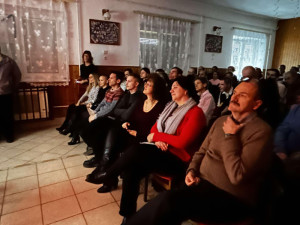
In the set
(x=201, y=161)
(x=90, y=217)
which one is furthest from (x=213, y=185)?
(x=90, y=217)

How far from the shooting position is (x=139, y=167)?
4.81ft

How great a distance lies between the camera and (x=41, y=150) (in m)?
2.91

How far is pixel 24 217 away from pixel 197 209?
1407mm

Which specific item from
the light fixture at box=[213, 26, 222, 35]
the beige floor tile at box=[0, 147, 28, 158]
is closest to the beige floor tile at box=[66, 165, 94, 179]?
the beige floor tile at box=[0, 147, 28, 158]

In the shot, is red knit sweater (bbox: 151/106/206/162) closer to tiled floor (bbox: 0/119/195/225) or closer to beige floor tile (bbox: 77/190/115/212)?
tiled floor (bbox: 0/119/195/225)

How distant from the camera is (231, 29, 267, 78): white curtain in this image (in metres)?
6.45

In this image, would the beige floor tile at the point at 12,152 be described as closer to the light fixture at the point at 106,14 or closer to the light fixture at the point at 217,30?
the light fixture at the point at 106,14

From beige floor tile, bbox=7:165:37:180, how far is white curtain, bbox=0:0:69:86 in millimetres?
2022

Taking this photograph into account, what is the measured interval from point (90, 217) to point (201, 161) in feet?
3.26

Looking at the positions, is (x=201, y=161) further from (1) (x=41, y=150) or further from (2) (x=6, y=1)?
(2) (x=6, y=1)

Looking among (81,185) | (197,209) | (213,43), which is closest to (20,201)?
(81,185)

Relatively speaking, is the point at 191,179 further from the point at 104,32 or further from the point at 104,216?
the point at 104,32

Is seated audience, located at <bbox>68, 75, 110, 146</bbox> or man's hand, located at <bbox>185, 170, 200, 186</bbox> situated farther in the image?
seated audience, located at <bbox>68, 75, 110, 146</bbox>

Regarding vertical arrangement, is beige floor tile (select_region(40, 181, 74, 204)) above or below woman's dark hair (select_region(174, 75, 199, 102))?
below
